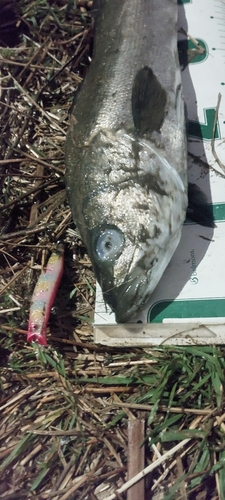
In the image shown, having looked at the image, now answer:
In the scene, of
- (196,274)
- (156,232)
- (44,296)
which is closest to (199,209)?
(196,274)

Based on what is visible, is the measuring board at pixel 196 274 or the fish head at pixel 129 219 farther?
the measuring board at pixel 196 274

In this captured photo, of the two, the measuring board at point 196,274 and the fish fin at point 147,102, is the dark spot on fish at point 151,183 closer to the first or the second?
the fish fin at point 147,102

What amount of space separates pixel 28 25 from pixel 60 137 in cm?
96

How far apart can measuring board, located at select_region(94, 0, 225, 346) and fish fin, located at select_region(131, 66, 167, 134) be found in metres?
0.43

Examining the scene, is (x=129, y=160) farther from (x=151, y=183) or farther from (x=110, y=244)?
(x=110, y=244)

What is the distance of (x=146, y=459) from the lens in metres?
2.33

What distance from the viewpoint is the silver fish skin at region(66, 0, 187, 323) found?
2135mm

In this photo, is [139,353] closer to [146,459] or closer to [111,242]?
[146,459]

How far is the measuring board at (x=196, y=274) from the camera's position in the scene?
2379 mm

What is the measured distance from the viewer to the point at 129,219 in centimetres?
213

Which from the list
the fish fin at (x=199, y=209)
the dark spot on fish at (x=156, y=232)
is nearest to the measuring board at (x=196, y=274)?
the fish fin at (x=199, y=209)

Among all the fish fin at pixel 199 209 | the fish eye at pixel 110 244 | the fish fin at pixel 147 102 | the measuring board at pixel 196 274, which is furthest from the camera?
the fish fin at pixel 199 209

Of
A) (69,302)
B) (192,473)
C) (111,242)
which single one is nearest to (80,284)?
→ (69,302)

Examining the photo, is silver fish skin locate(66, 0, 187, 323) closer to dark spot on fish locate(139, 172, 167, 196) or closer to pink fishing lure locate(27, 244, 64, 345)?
dark spot on fish locate(139, 172, 167, 196)
